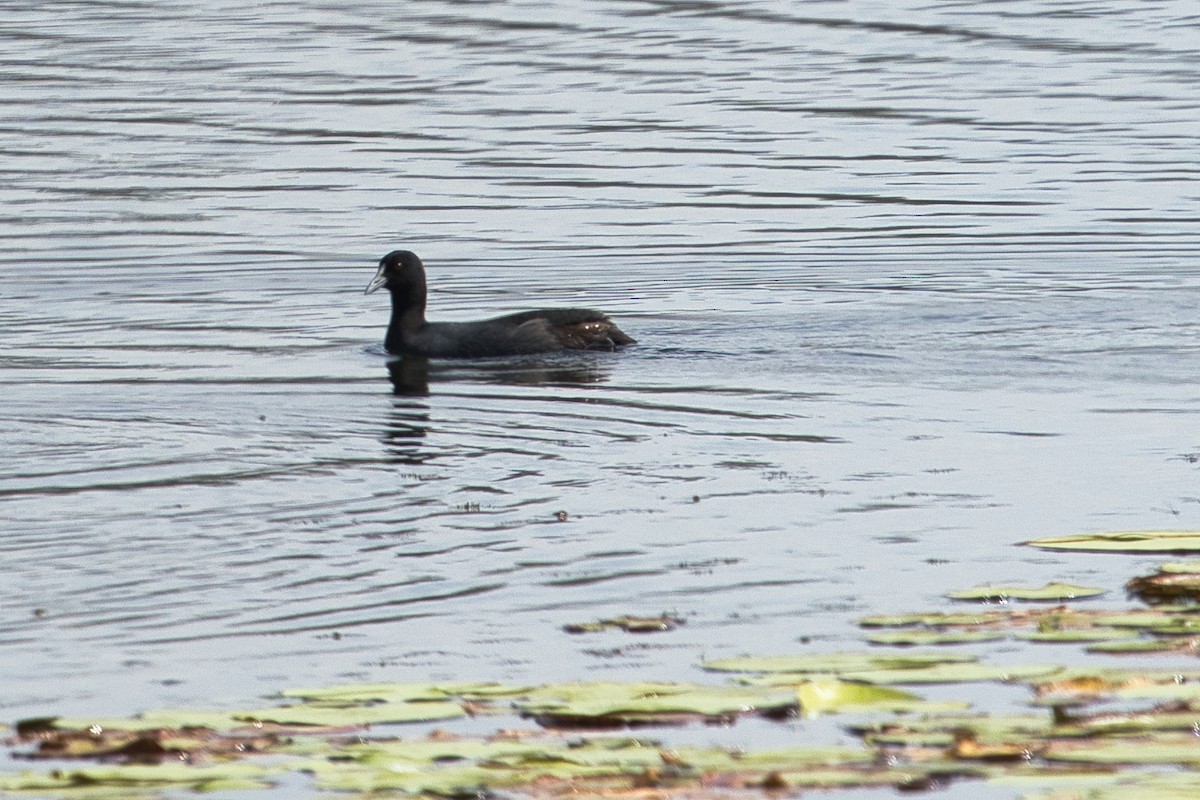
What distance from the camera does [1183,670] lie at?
24.3 ft

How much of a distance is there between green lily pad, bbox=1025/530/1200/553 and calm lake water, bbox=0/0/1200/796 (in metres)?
0.13

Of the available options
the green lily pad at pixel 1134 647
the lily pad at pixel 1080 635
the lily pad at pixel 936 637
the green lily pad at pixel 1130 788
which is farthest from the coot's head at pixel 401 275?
the green lily pad at pixel 1130 788

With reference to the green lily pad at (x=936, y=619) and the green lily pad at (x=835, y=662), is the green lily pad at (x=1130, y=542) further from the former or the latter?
the green lily pad at (x=835, y=662)

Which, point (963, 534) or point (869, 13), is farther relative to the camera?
point (869, 13)

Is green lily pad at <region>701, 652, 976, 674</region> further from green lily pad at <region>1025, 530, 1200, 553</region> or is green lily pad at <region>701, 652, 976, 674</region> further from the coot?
the coot

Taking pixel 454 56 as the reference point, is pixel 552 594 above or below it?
below

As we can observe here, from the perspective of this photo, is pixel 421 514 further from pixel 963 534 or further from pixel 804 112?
pixel 804 112

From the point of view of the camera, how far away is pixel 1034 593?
29.1 feet

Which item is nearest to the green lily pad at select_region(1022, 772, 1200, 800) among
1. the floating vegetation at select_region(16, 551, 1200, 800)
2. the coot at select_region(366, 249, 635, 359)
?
the floating vegetation at select_region(16, 551, 1200, 800)

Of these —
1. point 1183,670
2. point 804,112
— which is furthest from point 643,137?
point 1183,670

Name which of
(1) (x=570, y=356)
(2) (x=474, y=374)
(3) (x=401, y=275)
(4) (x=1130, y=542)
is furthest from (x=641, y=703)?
(3) (x=401, y=275)

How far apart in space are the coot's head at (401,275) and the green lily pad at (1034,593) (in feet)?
28.1

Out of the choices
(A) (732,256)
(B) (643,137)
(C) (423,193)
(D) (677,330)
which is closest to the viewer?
(D) (677,330)

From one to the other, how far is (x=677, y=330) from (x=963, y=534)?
6857mm
